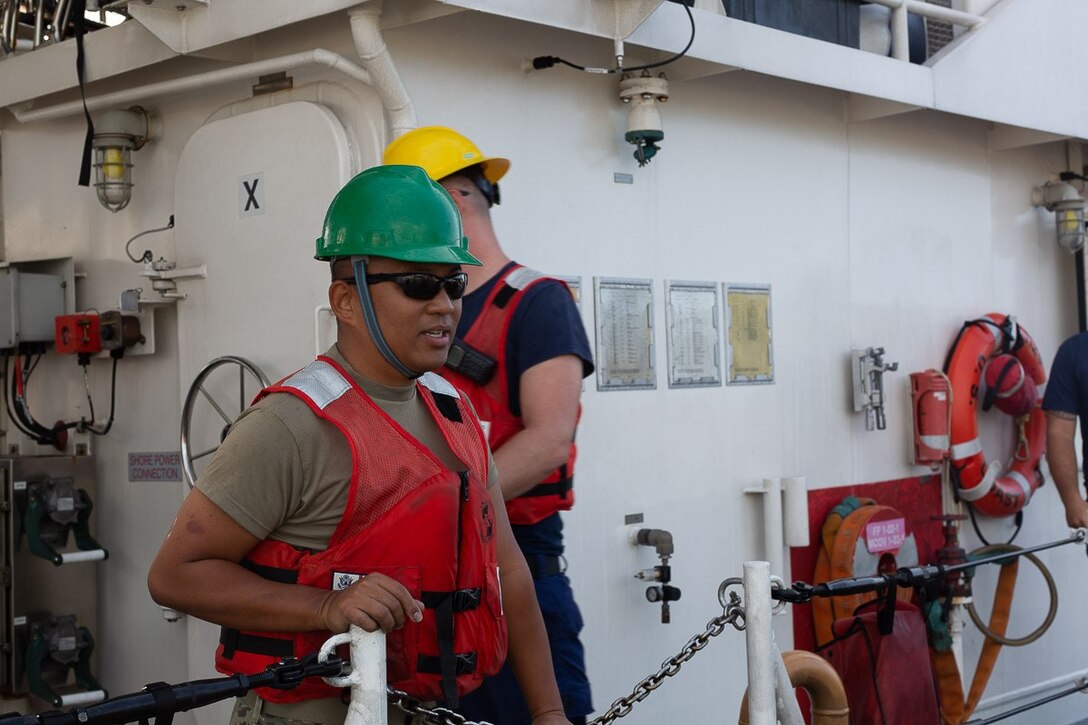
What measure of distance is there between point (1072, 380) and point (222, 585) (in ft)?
15.5

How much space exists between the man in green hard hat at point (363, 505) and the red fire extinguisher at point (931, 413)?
417 centimetres

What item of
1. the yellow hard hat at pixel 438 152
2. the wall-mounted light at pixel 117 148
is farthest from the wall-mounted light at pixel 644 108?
the wall-mounted light at pixel 117 148

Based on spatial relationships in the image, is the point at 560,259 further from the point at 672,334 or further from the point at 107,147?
the point at 107,147

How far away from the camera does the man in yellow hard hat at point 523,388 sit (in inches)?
129

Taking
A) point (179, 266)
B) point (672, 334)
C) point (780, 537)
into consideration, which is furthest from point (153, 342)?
point (780, 537)

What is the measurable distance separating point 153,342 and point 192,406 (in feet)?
1.46

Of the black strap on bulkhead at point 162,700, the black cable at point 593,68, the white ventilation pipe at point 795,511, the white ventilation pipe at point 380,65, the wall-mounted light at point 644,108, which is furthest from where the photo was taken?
the white ventilation pipe at point 795,511

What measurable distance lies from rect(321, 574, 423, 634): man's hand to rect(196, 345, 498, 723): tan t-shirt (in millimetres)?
164

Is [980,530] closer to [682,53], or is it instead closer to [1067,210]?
[1067,210]

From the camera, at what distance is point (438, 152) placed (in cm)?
357

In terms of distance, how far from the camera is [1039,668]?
700 cm

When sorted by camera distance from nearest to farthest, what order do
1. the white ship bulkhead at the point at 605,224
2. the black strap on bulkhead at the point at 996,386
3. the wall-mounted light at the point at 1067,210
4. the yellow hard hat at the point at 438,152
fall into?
the yellow hard hat at the point at 438,152
the white ship bulkhead at the point at 605,224
the black strap on bulkhead at the point at 996,386
the wall-mounted light at the point at 1067,210

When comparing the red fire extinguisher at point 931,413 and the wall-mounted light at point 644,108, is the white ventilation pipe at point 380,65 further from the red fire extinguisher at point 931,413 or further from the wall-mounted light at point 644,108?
the red fire extinguisher at point 931,413

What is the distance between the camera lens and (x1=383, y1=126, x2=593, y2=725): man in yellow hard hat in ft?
10.8
